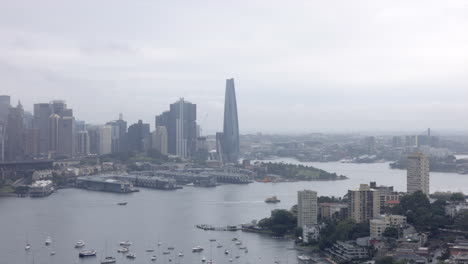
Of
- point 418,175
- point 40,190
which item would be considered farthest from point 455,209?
point 40,190

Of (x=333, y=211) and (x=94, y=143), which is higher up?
(x=94, y=143)

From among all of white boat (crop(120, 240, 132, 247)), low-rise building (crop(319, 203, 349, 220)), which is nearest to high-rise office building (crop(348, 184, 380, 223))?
low-rise building (crop(319, 203, 349, 220))

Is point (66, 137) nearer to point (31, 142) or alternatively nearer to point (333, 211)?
point (31, 142)

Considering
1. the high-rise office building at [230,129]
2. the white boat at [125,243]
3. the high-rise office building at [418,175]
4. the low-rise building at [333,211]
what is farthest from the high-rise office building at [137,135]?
the white boat at [125,243]

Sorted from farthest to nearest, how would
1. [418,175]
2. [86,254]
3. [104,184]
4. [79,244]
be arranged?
[104,184] < [418,175] < [79,244] < [86,254]

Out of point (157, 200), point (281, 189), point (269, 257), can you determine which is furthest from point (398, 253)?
point (281, 189)

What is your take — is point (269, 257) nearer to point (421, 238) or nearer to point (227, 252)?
point (227, 252)
